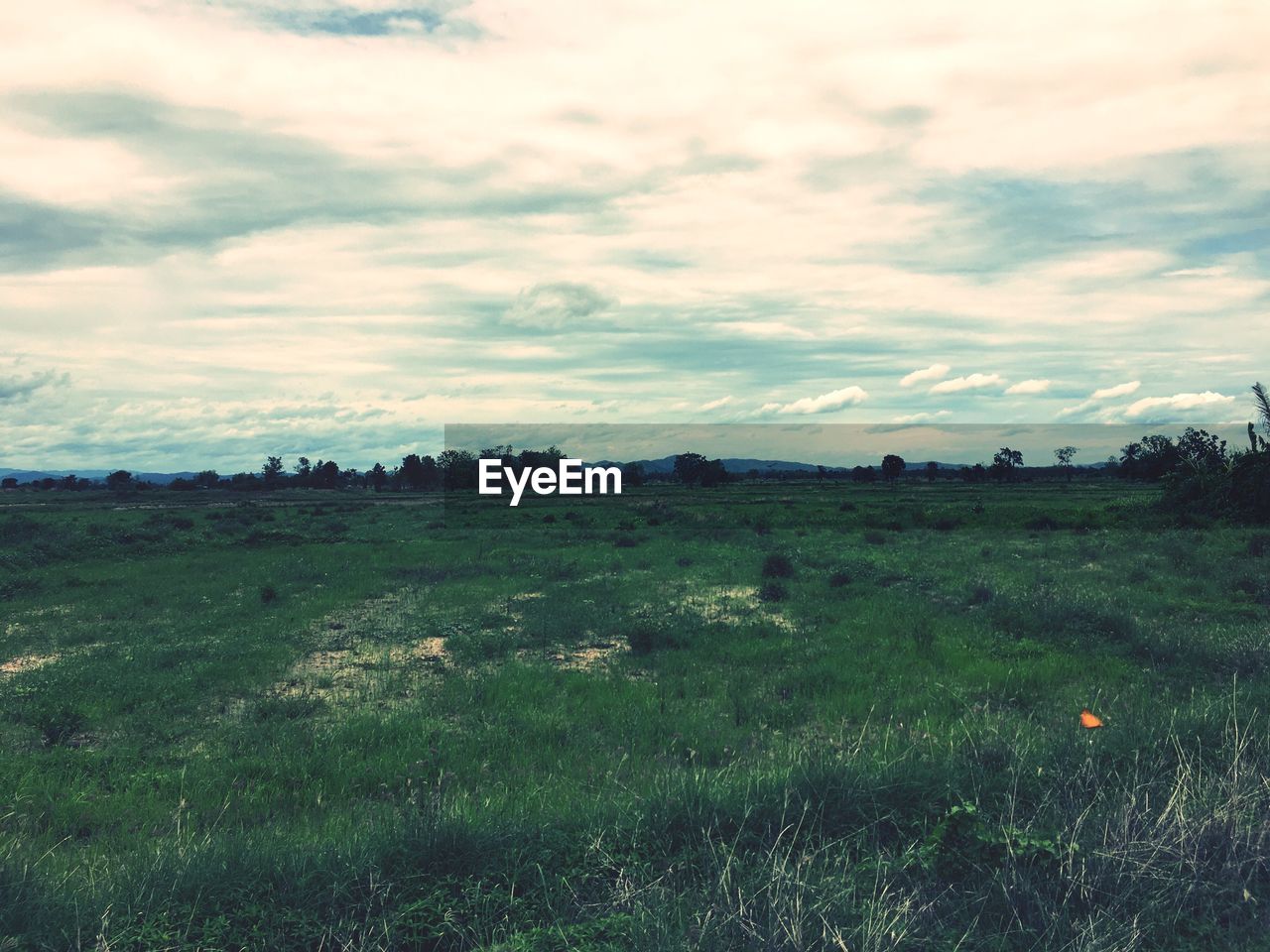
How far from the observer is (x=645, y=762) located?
9820mm

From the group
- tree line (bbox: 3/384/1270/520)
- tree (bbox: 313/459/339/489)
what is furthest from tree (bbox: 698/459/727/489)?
tree (bbox: 313/459/339/489)

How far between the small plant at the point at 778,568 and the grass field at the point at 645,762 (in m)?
0.27

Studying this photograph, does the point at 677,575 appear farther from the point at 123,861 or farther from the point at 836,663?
the point at 123,861

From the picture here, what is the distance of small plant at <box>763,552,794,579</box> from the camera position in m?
25.6

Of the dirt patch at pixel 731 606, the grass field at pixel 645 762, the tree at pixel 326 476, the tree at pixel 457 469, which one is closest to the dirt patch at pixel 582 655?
the grass field at pixel 645 762

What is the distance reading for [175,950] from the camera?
540 centimetres

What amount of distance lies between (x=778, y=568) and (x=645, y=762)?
55.6 feet

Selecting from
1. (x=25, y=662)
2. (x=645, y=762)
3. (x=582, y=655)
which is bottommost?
(x=25, y=662)

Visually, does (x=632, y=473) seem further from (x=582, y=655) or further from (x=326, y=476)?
(x=582, y=655)

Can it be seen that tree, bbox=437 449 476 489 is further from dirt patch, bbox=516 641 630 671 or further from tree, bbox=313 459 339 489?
dirt patch, bbox=516 641 630 671

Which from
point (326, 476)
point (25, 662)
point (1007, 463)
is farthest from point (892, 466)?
point (25, 662)

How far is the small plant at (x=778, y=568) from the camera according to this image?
25650 mm

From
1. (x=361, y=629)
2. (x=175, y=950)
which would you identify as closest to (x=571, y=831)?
(x=175, y=950)

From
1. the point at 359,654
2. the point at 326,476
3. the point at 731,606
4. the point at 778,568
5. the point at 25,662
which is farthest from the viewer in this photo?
the point at 326,476
